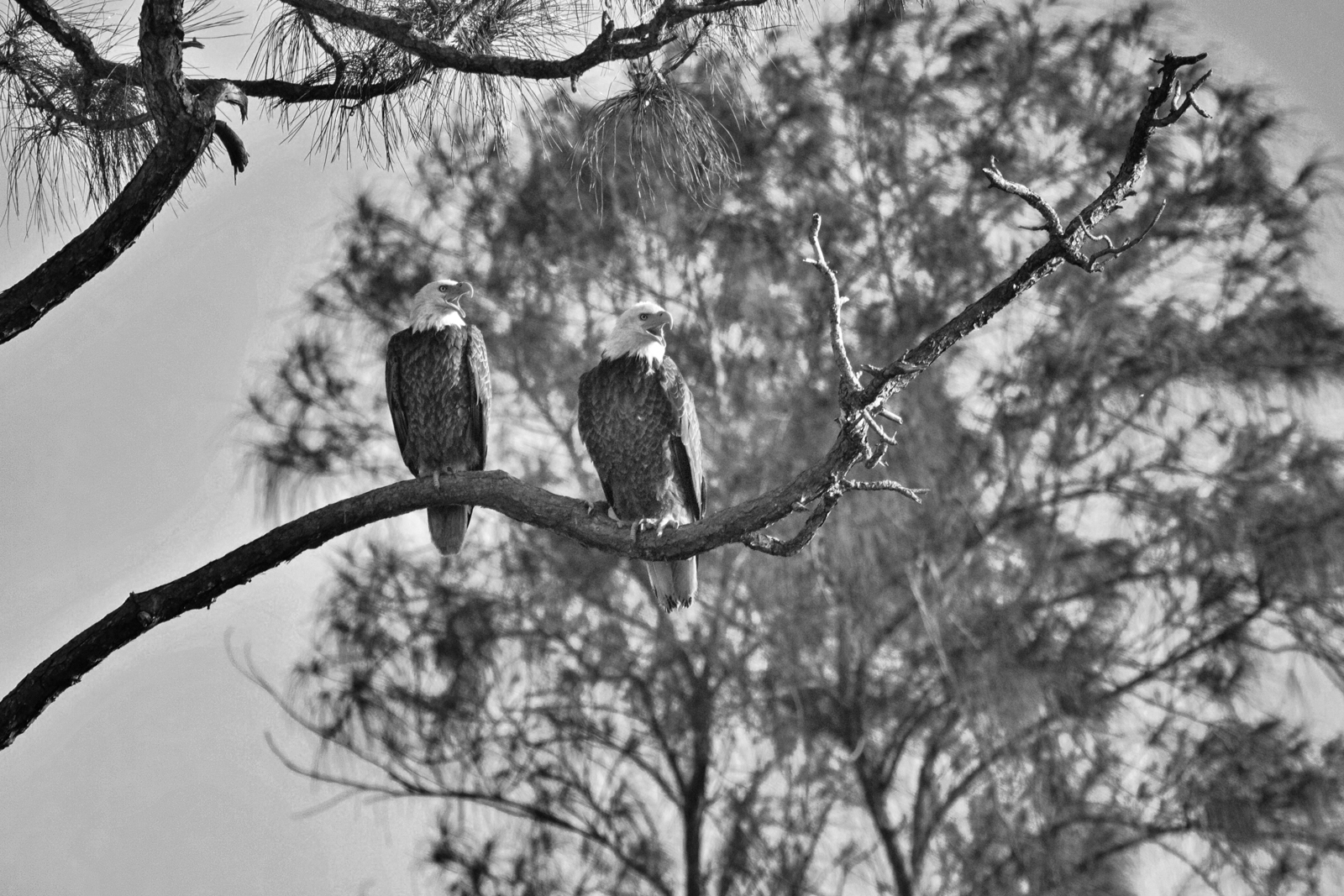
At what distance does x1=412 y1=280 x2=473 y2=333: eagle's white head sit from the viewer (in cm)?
384

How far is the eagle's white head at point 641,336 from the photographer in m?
3.46

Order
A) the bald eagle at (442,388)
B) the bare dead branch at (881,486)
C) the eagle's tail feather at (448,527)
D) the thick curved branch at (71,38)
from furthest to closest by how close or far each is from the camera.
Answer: the bald eagle at (442,388), the eagle's tail feather at (448,527), the thick curved branch at (71,38), the bare dead branch at (881,486)

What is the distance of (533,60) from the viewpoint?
2.82m

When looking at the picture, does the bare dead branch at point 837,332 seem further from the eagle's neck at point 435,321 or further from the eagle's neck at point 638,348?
the eagle's neck at point 435,321

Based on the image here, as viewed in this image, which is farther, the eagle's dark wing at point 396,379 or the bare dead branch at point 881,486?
the eagle's dark wing at point 396,379

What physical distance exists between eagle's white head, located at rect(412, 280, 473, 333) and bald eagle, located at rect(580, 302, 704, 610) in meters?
0.51

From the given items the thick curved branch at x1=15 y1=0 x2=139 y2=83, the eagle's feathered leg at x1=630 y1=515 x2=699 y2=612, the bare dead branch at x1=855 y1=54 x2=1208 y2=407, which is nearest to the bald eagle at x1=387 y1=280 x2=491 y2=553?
the eagle's feathered leg at x1=630 y1=515 x2=699 y2=612

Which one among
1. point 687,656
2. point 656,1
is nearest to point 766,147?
point 687,656

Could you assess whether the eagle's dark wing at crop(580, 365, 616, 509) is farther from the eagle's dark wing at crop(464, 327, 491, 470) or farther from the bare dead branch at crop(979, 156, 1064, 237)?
the bare dead branch at crop(979, 156, 1064, 237)

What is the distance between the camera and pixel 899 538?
245 inches

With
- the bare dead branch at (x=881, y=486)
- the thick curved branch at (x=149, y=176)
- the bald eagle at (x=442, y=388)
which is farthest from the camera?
the bald eagle at (x=442, y=388)

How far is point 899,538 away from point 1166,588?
3.56 feet

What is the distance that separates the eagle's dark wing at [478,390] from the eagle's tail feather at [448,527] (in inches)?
8.9

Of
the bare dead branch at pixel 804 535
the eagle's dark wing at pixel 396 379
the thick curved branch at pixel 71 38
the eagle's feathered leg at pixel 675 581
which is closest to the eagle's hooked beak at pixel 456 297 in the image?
the eagle's dark wing at pixel 396 379
